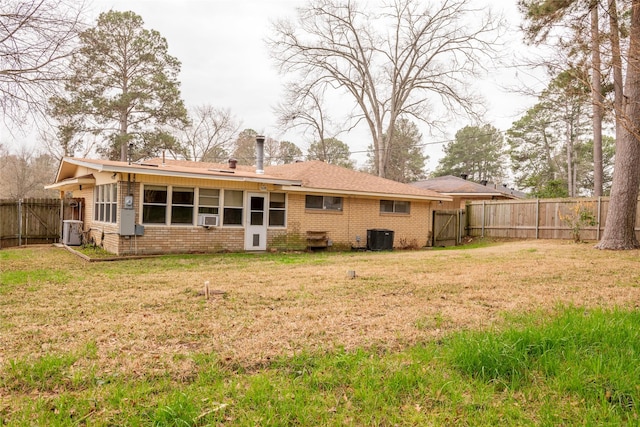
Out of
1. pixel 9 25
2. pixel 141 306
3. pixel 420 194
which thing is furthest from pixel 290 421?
pixel 420 194

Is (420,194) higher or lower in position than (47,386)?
higher

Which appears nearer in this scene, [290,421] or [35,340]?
[290,421]

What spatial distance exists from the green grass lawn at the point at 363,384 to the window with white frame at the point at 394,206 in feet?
42.3

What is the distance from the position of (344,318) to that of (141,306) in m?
2.76

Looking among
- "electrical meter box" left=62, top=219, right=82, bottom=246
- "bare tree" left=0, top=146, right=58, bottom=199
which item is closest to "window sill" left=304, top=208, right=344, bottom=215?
"electrical meter box" left=62, top=219, right=82, bottom=246

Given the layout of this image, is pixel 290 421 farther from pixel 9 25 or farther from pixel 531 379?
pixel 9 25

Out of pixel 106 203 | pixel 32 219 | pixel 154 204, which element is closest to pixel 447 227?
pixel 154 204

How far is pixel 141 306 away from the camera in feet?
17.9

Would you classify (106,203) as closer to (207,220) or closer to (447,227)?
(207,220)

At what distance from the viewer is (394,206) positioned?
17.2 metres

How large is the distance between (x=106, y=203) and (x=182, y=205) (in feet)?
9.49

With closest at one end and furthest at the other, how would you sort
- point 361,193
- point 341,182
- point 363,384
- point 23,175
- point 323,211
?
point 363,384
point 323,211
point 361,193
point 341,182
point 23,175

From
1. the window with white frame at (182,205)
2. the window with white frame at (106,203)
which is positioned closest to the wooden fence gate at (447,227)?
the window with white frame at (182,205)

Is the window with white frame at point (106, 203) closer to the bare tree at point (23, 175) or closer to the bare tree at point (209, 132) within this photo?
the bare tree at point (209, 132)
